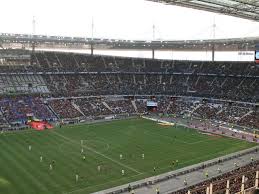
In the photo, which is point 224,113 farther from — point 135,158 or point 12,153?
point 12,153

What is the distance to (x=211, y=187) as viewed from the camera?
25.6 metres

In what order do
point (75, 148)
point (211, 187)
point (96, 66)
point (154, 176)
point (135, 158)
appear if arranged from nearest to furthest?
1. point (211, 187)
2. point (154, 176)
3. point (135, 158)
4. point (75, 148)
5. point (96, 66)

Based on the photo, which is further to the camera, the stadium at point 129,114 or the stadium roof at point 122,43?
the stadium roof at point 122,43

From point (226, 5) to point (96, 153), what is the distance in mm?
26443

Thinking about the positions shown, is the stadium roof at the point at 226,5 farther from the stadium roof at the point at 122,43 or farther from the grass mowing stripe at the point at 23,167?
the stadium roof at the point at 122,43

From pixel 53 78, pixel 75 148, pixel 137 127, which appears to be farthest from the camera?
pixel 53 78

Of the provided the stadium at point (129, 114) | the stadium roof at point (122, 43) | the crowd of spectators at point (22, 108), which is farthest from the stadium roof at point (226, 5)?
the crowd of spectators at point (22, 108)

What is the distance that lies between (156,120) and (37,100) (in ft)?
89.7

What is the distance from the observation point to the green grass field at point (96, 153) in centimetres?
3869

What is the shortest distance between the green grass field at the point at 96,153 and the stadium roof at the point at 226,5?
20036 millimetres

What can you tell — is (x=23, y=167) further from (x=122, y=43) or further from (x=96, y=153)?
(x=122, y=43)

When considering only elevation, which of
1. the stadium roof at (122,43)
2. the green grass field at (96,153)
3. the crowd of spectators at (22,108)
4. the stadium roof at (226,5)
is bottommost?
the green grass field at (96,153)

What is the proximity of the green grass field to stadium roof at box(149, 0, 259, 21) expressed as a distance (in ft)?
65.7

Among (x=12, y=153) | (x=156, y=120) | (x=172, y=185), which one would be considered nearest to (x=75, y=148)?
(x=12, y=153)
